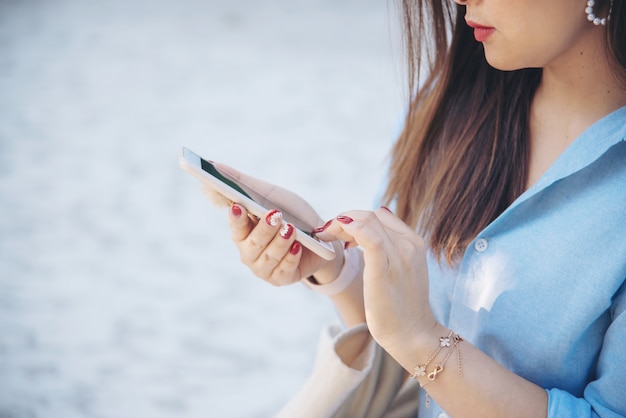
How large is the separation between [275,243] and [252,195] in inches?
3.8

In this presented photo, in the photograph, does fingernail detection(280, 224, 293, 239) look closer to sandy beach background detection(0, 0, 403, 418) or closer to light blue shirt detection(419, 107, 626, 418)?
light blue shirt detection(419, 107, 626, 418)

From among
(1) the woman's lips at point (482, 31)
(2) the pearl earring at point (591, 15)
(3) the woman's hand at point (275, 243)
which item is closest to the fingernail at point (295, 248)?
(3) the woman's hand at point (275, 243)

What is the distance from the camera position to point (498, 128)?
117 centimetres

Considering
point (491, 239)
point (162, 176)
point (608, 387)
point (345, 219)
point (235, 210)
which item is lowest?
point (608, 387)

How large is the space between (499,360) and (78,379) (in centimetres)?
154

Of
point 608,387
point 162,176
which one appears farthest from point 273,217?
point 162,176

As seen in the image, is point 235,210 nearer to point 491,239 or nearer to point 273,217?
point 273,217

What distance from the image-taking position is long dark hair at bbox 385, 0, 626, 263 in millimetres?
1139

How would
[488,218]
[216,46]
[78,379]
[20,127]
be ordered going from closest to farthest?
1. [488,218]
2. [78,379]
3. [20,127]
4. [216,46]

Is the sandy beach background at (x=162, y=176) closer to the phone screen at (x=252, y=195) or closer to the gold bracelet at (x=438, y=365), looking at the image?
the phone screen at (x=252, y=195)

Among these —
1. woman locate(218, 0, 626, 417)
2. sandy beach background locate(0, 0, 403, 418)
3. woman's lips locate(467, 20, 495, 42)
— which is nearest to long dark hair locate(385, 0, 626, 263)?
woman locate(218, 0, 626, 417)

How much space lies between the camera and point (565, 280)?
963 millimetres

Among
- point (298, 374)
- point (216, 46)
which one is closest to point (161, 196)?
point (298, 374)

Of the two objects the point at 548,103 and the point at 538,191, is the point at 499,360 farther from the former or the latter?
the point at 548,103
